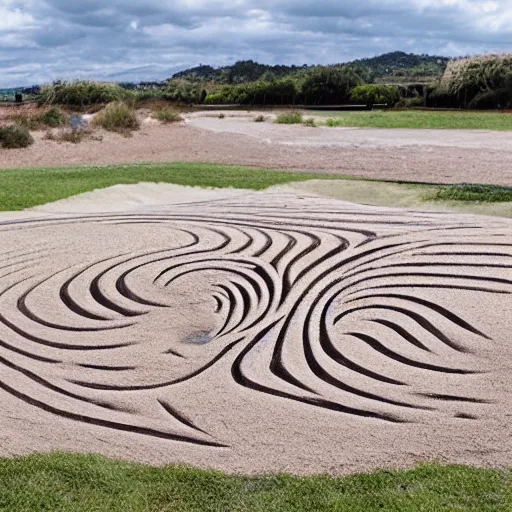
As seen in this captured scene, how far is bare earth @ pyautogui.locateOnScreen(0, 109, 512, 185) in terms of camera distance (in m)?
19.8

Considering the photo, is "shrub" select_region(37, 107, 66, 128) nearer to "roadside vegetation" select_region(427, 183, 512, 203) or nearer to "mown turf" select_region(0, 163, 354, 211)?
"mown turf" select_region(0, 163, 354, 211)

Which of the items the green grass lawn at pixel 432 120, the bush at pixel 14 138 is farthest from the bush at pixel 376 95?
the bush at pixel 14 138

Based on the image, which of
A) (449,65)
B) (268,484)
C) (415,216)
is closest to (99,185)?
(415,216)

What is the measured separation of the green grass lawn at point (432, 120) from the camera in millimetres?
31609

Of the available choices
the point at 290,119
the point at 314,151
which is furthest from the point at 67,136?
the point at 290,119

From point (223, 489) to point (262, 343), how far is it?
8.56ft

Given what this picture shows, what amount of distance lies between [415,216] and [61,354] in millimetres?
7002

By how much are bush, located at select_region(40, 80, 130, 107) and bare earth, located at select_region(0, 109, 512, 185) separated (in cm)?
537

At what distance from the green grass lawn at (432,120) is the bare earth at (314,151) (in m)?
1.86

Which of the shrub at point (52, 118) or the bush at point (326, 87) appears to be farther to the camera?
the bush at point (326, 87)

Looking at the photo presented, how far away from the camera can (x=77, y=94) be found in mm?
35938

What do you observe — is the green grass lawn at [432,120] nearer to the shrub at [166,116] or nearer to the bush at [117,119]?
the shrub at [166,116]

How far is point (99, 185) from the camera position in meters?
16.1

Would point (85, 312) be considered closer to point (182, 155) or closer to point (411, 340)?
point (411, 340)
